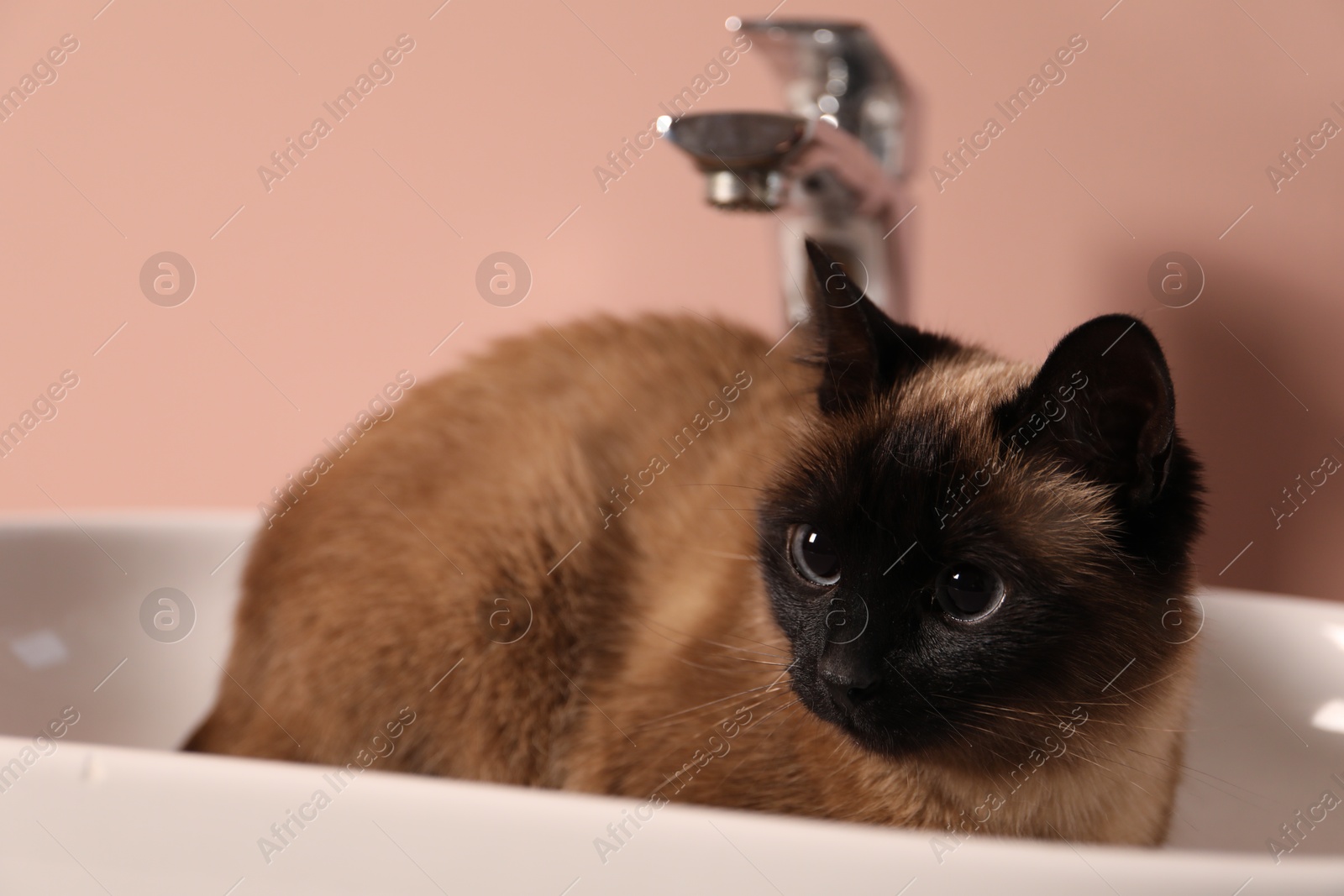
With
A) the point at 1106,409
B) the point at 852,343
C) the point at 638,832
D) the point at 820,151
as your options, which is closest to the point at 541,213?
the point at 820,151

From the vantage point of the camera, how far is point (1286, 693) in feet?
3.53

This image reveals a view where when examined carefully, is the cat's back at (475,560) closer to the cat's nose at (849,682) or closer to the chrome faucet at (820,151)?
the chrome faucet at (820,151)

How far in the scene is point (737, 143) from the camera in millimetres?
892

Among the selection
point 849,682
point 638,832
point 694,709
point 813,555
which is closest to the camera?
point 638,832

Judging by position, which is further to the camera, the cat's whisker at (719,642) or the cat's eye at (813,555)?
the cat's whisker at (719,642)

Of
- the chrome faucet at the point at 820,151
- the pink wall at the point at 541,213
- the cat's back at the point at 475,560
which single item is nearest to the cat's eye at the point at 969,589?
the chrome faucet at the point at 820,151

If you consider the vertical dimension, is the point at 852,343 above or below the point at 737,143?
below

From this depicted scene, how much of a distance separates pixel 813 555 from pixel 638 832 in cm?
30

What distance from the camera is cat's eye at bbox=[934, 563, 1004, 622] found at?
0.75 meters

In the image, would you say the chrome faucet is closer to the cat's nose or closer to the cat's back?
the cat's back

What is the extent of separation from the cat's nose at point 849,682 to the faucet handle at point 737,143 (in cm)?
45

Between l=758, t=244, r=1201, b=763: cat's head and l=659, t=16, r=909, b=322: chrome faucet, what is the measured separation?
15cm

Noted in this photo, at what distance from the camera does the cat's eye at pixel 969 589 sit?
0.75 m

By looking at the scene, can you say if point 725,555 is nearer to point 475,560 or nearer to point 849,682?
point 475,560
